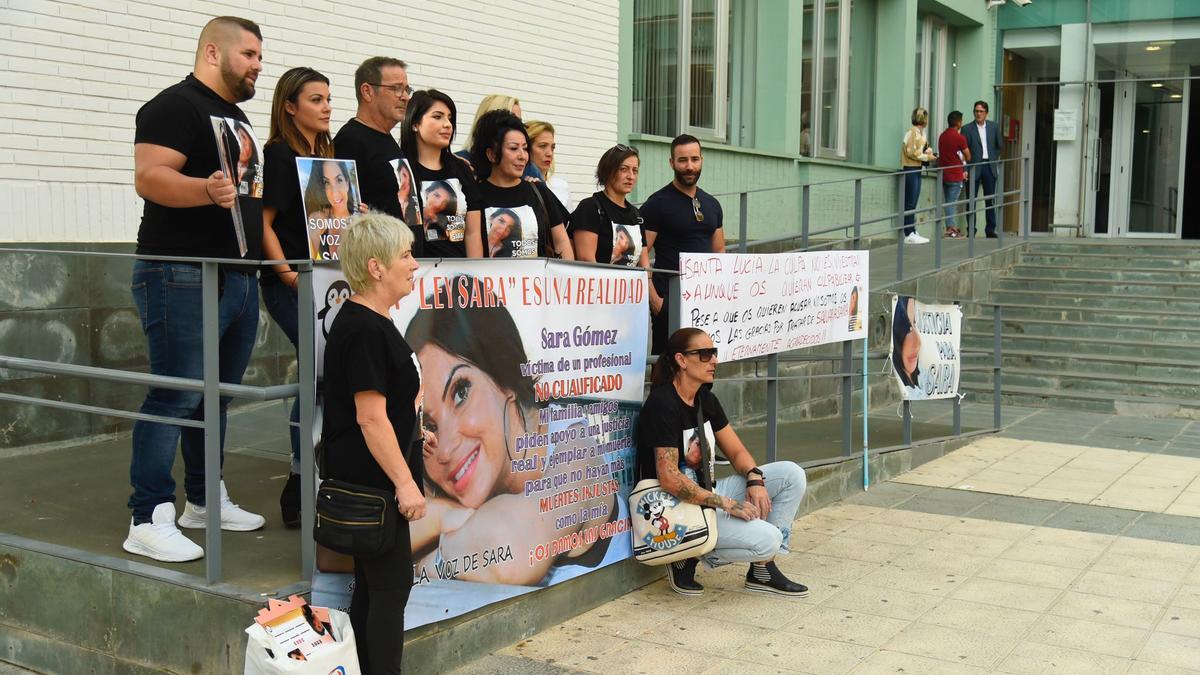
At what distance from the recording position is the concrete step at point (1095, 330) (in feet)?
41.3

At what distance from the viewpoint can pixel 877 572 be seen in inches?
222

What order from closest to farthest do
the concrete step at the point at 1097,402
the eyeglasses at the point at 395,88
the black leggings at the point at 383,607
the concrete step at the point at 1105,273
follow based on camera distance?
1. the black leggings at the point at 383,607
2. the eyeglasses at the point at 395,88
3. the concrete step at the point at 1097,402
4. the concrete step at the point at 1105,273

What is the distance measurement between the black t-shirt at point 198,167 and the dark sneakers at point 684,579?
92.5 inches

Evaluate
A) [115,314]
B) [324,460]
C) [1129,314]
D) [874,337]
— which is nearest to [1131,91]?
[1129,314]

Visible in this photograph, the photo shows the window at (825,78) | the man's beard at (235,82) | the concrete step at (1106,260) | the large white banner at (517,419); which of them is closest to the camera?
the large white banner at (517,419)

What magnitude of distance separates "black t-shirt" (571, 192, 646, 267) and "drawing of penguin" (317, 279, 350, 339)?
222 cm

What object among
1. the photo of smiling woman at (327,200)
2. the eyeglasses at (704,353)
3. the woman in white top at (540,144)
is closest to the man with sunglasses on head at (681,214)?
the woman in white top at (540,144)

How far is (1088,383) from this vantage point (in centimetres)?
1202

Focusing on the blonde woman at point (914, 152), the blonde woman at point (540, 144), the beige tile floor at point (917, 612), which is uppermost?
the blonde woman at point (914, 152)

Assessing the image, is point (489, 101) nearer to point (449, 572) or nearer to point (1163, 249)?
point (449, 572)

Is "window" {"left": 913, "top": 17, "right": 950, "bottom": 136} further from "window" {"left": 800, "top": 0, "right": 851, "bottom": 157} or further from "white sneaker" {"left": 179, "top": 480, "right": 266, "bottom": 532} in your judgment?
"white sneaker" {"left": 179, "top": 480, "right": 266, "bottom": 532}

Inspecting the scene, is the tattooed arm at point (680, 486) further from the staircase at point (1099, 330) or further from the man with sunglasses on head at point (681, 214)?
the staircase at point (1099, 330)

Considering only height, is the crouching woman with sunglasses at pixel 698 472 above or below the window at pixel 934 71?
below

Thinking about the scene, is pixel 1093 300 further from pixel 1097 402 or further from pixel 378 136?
pixel 378 136
